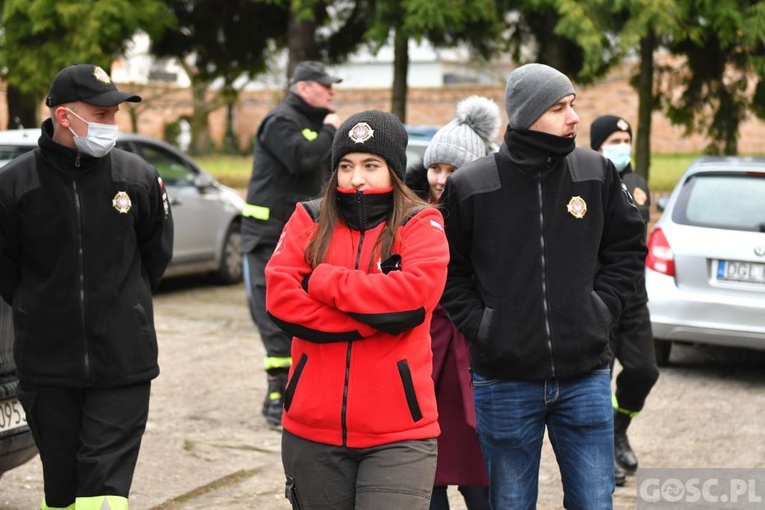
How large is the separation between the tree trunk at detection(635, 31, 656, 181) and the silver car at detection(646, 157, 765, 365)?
6294 mm

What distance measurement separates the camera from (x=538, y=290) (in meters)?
3.72

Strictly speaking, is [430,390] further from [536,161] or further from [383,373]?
[536,161]

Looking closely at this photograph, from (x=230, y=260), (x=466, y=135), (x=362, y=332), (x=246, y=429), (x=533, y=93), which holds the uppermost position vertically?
(x=533, y=93)

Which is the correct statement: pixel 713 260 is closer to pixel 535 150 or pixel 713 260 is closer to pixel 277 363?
pixel 277 363

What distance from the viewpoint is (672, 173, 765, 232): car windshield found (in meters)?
8.14

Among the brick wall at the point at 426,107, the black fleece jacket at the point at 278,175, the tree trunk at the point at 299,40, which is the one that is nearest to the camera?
the black fleece jacket at the point at 278,175

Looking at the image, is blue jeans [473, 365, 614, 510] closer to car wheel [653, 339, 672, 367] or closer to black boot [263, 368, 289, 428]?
black boot [263, 368, 289, 428]

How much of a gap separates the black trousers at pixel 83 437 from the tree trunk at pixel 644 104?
11.4m

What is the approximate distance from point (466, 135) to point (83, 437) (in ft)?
5.82

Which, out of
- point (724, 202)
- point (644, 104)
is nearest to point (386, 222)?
point (724, 202)

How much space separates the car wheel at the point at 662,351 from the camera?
28.5 ft

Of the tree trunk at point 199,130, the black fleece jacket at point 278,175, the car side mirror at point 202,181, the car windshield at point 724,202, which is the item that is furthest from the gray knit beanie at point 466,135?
the tree trunk at point 199,130

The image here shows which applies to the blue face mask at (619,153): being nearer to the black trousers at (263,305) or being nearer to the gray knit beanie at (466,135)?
the gray knit beanie at (466,135)

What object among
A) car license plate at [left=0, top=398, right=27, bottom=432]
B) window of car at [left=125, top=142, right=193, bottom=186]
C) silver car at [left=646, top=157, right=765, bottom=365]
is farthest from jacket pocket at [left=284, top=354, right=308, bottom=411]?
window of car at [left=125, top=142, right=193, bottom=186]
